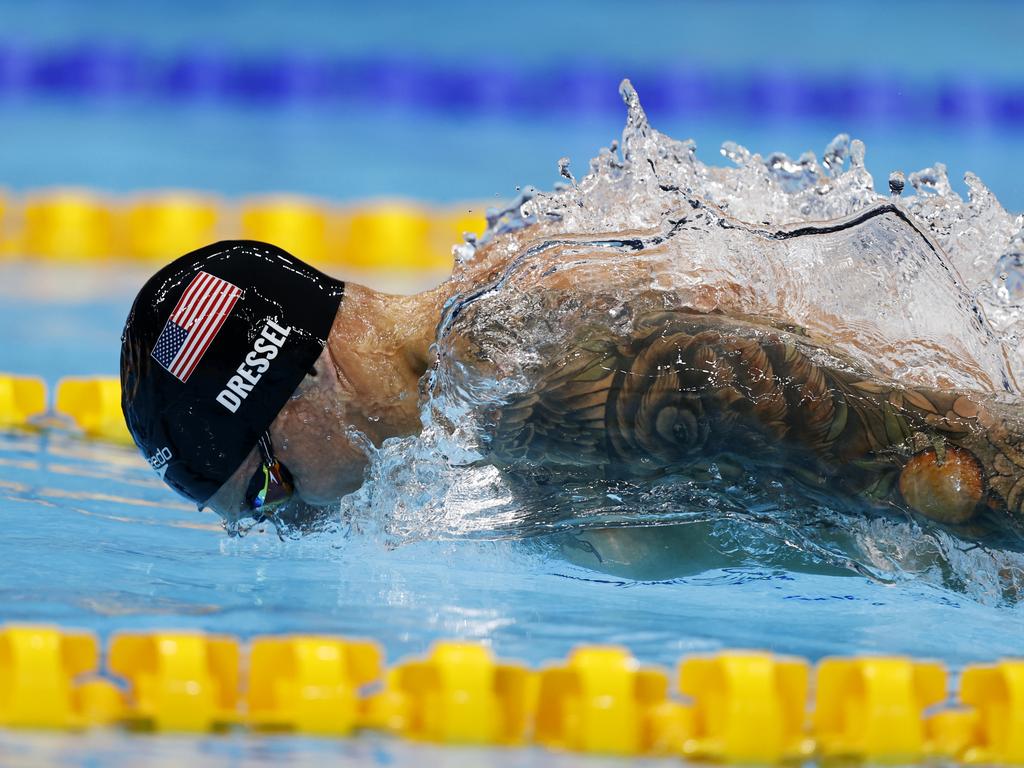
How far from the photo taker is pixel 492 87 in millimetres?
7324

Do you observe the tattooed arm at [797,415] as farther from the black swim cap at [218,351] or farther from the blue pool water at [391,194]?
the black swim cap at [218,351]

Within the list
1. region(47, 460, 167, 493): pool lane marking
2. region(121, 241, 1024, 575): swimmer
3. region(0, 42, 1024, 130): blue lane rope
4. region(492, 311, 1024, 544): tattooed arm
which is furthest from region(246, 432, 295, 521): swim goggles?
region(0, 42, 1024, 130): blue lane rope

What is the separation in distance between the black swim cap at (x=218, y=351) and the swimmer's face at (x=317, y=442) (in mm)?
17

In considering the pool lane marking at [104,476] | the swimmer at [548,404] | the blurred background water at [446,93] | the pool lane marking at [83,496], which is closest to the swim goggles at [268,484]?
the swimmer at [548,404]

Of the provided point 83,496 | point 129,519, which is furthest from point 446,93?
point 129,519

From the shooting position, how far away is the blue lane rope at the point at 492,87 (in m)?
6.98

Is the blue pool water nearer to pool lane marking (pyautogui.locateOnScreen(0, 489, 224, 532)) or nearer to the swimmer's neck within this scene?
pool lane marking (pyautogui.locateOnScreen(0, 489, 224, 532))

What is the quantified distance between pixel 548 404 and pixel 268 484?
0.48m

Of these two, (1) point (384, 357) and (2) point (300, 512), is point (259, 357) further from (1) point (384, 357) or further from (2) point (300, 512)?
(2) point (300, 512)

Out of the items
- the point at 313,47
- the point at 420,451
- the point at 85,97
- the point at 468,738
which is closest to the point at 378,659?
the point at 468,738

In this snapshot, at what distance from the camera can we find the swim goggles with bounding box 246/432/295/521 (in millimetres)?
2121

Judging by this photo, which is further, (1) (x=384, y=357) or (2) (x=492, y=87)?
(2) (x=492, y=87)

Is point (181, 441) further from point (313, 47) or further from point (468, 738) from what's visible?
point (313, 47)

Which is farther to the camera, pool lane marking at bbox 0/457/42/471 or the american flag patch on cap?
pool lane marking at bbox 0/457/42/471
